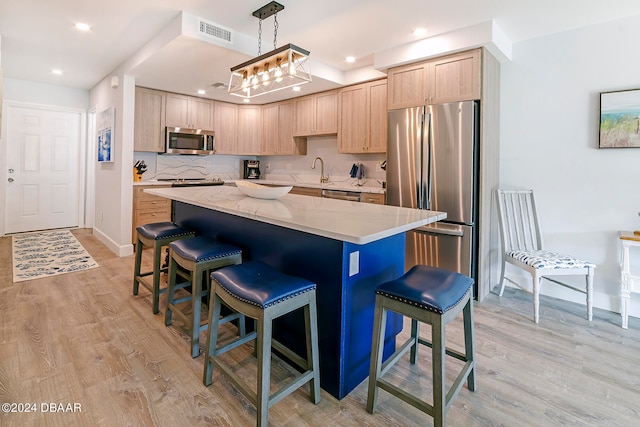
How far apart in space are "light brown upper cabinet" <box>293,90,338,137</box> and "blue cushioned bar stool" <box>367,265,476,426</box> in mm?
3569

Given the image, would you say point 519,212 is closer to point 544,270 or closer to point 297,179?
point 544,270

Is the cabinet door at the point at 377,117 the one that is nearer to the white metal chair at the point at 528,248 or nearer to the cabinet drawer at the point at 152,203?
the white metal chair at the point at 528,248

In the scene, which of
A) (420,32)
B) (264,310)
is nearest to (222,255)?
(264,310)

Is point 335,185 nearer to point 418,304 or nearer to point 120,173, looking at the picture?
point 120,173

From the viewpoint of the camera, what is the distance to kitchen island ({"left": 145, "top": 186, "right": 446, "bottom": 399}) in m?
1.68

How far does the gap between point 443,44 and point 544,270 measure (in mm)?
2268

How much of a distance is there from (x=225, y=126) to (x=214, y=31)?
113 inches

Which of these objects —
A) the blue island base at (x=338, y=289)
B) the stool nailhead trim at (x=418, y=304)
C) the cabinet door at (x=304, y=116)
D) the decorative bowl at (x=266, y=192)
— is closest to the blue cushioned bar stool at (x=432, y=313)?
the stool nailhead trim at (x=418, y=304)

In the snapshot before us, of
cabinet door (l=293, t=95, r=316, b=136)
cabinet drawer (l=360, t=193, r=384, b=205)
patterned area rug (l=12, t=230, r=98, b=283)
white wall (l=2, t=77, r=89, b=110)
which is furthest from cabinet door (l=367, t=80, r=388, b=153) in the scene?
white wall (l=2, t=77, r=89, b=110)

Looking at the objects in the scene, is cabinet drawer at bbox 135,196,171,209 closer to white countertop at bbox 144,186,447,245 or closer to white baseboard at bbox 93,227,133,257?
white baseboard at bbox 93,227,133,257

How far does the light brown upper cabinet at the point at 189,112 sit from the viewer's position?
17.2 ft

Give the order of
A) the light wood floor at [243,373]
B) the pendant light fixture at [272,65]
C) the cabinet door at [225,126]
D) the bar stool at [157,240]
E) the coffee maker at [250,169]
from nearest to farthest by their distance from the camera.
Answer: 1. the light wood floor at [243,373]
2. the pendant light fixture at [272,65]
3. the bar stool at [157,240]
4. the cabinet door at [225,126]
5. the coffee maker at [250,169]

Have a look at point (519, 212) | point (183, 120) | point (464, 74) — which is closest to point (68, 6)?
point (183, 120)

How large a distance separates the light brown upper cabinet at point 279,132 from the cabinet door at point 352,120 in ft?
3.61
